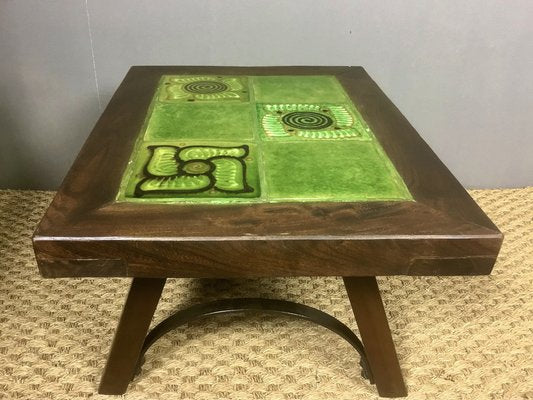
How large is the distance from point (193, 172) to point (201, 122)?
188 mm

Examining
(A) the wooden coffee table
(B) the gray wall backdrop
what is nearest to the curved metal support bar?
(A) the wooden coffee table

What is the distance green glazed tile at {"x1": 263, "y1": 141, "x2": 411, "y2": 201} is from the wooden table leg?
13cm

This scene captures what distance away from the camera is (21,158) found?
4.58ft

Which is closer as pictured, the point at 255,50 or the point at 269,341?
the point at 269,341

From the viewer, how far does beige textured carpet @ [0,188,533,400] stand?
2.85 feet

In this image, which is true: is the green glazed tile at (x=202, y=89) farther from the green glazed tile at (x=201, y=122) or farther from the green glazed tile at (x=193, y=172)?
the green glazed tile at (x=193, y=172)

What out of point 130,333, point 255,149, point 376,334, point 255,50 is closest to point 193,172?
point 255,149

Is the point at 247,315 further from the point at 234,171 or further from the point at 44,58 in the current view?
the point at 44,58

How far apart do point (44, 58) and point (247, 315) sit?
78cm

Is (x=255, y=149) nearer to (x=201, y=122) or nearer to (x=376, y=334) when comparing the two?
(x=201, y=122)

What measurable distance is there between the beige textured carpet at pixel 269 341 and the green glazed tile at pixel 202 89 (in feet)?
1.25

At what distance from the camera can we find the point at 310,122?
897 millimetres

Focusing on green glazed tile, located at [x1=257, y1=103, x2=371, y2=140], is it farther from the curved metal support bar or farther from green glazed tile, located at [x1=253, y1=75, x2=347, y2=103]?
the curved metal support bar

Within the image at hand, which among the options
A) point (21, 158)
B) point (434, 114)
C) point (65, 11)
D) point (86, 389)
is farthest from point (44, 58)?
point (434, 114)
